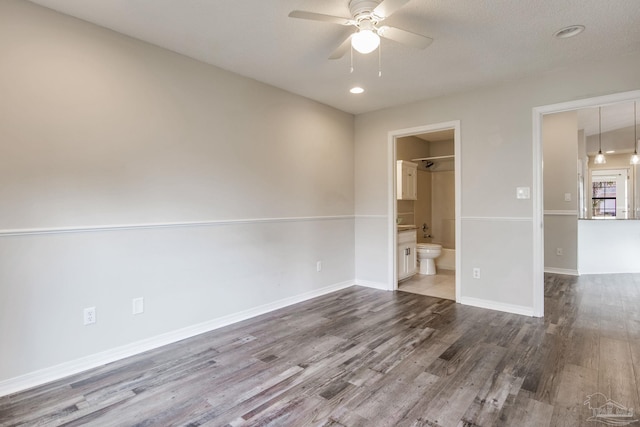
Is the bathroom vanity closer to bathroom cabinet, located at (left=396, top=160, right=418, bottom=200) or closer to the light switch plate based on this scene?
bathroom cabinet, located at (left=396, top=160, right=418, bottom=200)

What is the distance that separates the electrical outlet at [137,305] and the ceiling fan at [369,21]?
235 cm

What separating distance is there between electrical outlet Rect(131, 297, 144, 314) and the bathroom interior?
3.19 meters

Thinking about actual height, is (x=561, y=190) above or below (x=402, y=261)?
above

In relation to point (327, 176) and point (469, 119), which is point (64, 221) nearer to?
point (327, 176)

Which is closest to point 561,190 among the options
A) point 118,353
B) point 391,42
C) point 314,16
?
point 391,42

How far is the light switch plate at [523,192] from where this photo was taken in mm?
3357

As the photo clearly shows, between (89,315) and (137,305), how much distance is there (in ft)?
1.05

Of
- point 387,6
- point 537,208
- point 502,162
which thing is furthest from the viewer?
point 502,162

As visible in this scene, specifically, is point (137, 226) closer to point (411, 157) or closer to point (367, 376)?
point (367, 376)

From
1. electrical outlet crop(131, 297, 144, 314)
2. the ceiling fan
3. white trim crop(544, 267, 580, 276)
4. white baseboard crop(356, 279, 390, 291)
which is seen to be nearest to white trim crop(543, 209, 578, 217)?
white trim crop(544, 267, 580, 276)

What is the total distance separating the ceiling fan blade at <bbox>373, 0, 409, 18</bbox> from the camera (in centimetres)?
179

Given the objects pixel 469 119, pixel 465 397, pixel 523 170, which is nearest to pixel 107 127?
pixel 465 397

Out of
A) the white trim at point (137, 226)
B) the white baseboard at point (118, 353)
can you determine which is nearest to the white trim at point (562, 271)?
the white trim at point (137, 226)

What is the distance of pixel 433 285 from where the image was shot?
15.4 feet
